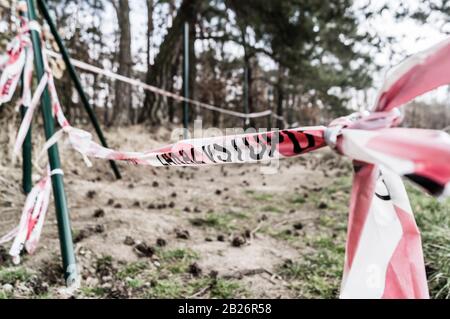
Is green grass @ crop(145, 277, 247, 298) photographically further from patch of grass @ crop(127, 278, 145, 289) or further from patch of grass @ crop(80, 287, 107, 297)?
patch of grass @ crop(80, 287, 107, 297)

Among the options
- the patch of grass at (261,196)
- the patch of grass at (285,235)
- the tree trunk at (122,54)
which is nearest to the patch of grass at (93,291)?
the patch of grass at (285,235)

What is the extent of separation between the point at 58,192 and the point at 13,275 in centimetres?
41

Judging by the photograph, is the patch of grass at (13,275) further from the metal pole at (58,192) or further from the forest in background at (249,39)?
the forest in background at (249,39)

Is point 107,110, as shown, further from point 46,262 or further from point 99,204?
point 46,262

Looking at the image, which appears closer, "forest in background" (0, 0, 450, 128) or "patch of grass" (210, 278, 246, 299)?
"patch of grass" (210, 278, 246, 299)

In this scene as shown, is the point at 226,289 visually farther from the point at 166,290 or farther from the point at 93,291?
the point at 93,291

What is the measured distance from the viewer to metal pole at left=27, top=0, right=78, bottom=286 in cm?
168

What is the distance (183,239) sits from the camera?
229cm

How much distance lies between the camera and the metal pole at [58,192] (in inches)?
66.2

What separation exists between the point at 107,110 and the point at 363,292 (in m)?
12.0

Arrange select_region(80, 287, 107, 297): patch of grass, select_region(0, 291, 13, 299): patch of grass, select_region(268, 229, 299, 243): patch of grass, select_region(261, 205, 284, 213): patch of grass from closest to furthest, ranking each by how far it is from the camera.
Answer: select_region(0, 291, 13, 299): patch of grass
select_region(80, 287, 107, 297): patch of grass
select_region(268, 229, 299, 243): patch of grass
select_region(261, 205, 284, 213): patch of grass

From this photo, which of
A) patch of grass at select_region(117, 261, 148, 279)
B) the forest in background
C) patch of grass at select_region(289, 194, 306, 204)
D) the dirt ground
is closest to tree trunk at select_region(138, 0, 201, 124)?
the forest in background

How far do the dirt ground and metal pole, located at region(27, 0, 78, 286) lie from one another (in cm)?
10
